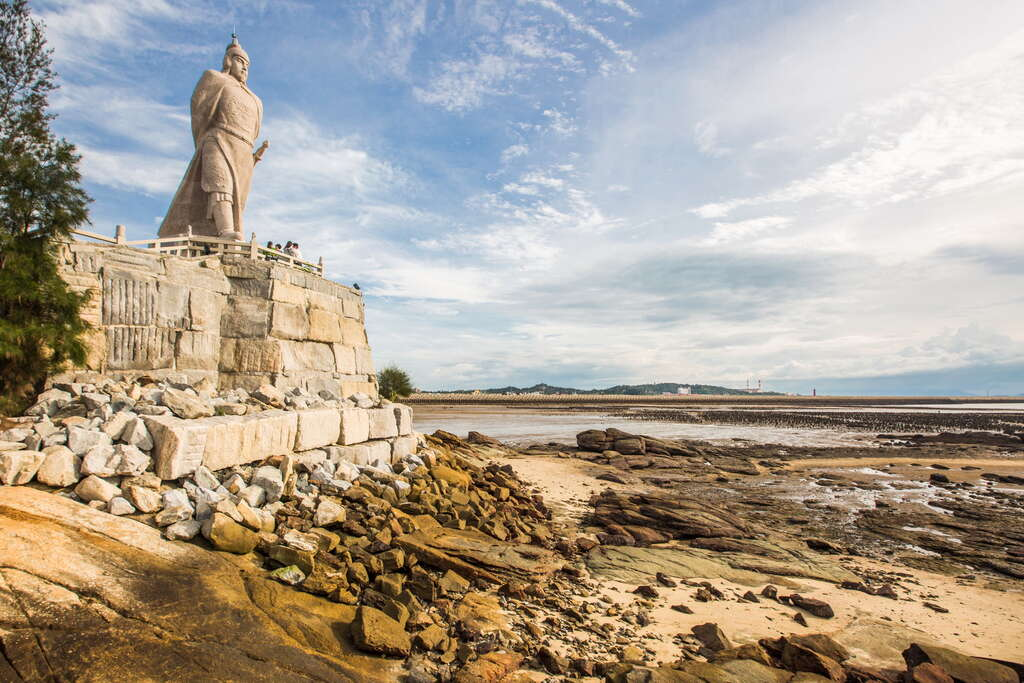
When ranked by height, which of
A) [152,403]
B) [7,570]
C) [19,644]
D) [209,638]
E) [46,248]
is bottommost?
[209,638]

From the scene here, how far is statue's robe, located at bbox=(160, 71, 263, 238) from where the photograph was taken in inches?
604

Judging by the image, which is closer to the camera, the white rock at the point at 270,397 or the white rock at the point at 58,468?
the white rock at the point at 58,468

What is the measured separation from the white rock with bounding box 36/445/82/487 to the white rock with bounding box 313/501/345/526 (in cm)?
266

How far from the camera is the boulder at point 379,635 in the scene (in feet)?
15.7

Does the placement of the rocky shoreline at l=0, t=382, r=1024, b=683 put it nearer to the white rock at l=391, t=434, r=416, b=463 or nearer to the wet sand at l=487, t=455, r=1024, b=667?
the wet sand at l=487, t=455, r=1024, b=667

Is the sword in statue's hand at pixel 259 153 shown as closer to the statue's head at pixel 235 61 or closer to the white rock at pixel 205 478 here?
the statue's head at pixel 235 61

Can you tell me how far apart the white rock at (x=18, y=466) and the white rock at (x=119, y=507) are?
34.9 inches

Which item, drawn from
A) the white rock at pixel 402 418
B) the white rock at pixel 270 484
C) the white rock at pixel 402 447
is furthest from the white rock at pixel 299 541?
the white rock at pixel 402 418

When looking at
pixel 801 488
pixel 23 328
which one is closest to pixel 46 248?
pixel 23 328

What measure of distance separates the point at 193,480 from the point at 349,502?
211 centimetres

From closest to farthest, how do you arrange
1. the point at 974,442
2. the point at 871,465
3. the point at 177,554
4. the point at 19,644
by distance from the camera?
the point at 19,644
the point at 177,554
the point at 871,465
the point at 974,442

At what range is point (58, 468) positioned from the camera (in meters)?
5.72

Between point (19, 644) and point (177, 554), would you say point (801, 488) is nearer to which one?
point (177, 554)

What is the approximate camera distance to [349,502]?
307 inches
